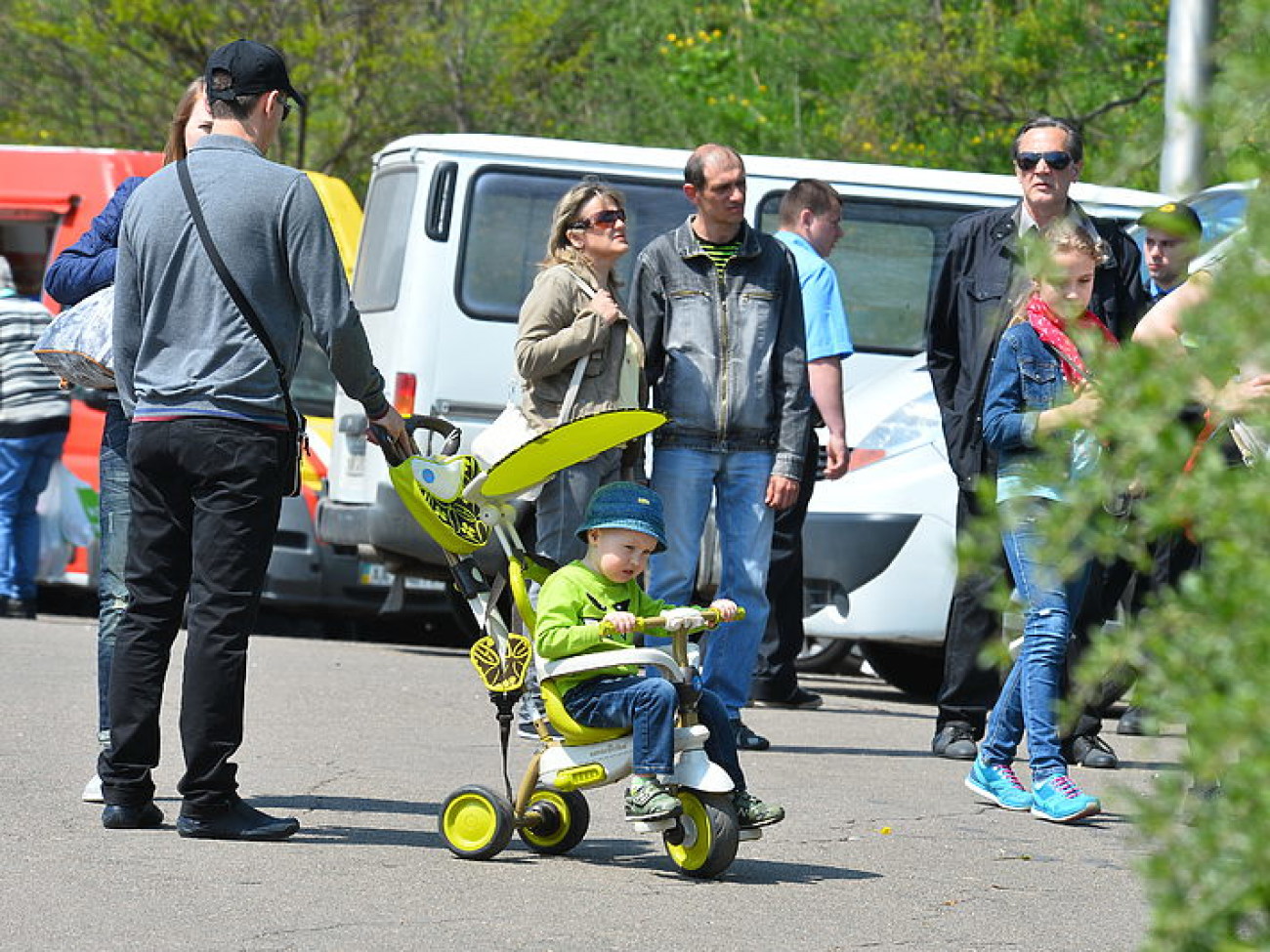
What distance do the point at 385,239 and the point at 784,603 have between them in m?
3.94

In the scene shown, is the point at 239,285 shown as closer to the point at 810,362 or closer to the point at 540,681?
the point at 540,681

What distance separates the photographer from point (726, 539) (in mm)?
7941

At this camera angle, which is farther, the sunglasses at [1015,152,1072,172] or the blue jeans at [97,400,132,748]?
the sunglasses at [1015,152,1072,172]

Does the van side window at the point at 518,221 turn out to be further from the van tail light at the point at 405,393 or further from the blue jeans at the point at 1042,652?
the blue jeans at the point at 1042,652

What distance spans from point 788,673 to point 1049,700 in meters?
3.19

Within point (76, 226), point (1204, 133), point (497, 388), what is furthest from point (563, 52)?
point (1204, 133)

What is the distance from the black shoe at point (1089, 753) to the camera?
847cm

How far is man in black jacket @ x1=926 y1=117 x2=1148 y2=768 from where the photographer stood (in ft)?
25.6

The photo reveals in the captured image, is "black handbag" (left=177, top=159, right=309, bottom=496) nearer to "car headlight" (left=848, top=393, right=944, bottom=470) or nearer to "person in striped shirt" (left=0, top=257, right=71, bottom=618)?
"car headlight" (left=848, top=393, right=944, bottom=470)

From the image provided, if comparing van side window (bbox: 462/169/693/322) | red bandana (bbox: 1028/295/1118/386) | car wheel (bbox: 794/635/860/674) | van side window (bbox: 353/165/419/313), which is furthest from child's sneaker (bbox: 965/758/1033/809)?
van side window (bbox: 353/165/419/313)

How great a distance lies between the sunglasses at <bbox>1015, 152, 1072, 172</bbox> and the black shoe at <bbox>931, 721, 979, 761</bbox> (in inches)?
82.5

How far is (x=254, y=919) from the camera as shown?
4.99m

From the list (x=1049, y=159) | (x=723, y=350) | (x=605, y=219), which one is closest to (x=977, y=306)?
(x=1049, y=159)

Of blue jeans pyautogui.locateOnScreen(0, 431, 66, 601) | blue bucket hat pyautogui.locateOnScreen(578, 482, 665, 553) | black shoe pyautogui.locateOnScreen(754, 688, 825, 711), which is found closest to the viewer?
blue bucket hat pyautogui.locateOnScreen(578, 482, 665, 553)
